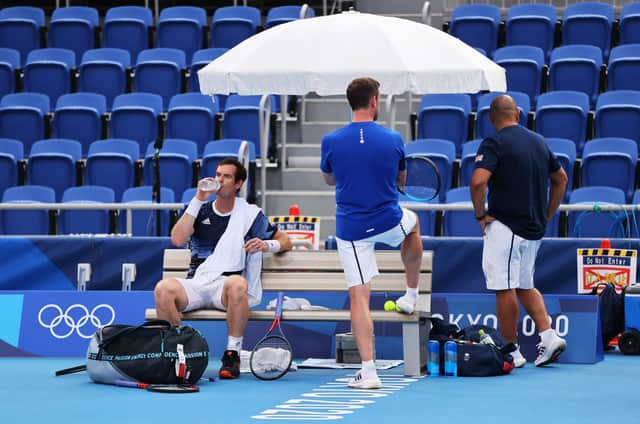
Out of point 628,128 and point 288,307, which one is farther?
point 628,128

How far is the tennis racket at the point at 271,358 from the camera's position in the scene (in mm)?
8703

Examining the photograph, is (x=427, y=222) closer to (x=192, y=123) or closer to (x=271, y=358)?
(x=192, y=123)

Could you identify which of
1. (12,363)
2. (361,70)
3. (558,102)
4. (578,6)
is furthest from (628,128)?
(12,363)

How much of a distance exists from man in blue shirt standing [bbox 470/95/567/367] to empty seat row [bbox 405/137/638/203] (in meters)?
4.57

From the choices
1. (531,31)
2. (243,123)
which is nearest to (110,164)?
(243,123)

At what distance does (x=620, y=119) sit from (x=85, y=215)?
6.16m

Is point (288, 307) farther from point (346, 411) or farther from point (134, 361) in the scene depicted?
point (346, 411)

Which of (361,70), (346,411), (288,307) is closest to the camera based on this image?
(346,411)

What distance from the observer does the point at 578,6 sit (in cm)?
1734

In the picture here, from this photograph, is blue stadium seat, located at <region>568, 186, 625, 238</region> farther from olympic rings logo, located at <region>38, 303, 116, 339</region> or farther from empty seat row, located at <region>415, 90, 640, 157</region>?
olympic rings logo, located at <region>38, 303, 116, 339</region>

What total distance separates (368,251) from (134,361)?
1.64 meters

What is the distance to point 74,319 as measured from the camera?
1038 centimetres

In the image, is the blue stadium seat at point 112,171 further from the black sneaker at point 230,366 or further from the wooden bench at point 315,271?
the black sneaker at point 230,366

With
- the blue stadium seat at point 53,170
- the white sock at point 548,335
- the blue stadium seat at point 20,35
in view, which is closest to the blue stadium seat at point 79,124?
the blue stadium seat at point 53,170
